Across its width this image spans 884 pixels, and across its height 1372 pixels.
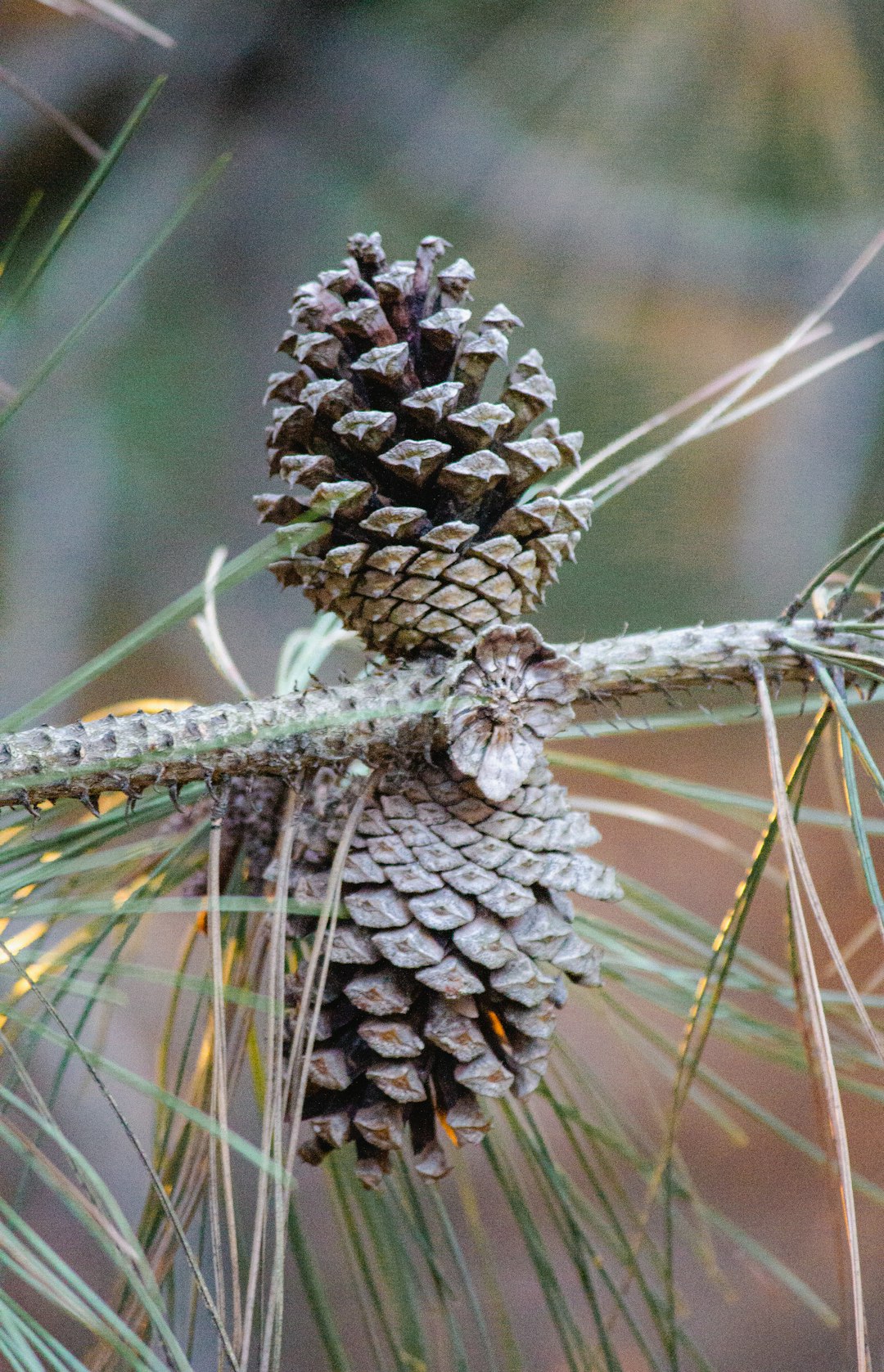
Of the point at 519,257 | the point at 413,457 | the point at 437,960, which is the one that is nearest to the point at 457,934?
the point at 437,960

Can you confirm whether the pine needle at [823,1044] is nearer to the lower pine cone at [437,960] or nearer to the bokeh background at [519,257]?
the lower pine cone at [437,960]

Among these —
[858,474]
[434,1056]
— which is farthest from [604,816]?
[434,1056]

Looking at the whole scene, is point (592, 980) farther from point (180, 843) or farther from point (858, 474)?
point (858, 474)

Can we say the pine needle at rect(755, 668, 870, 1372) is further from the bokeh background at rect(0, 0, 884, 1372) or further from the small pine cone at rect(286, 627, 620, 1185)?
the bokeh background at rect(0, 0, 884, 1372)

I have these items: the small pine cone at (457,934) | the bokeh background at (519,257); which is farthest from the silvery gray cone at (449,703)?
the bokeh background at (519,257)

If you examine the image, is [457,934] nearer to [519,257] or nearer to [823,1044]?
[823,1044]
